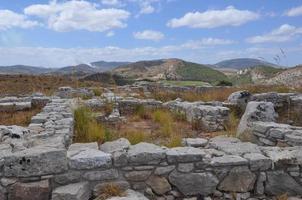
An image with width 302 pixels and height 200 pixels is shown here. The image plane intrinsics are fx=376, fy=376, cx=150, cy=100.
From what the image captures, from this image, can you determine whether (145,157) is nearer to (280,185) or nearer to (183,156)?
(183,156)

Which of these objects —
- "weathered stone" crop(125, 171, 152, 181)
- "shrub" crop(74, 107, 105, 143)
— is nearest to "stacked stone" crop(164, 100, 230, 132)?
"shrub" crop(74, 107, 105, 143)

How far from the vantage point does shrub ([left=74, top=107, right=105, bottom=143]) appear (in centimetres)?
723

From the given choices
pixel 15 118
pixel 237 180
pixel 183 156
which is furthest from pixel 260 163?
pixel 15 118

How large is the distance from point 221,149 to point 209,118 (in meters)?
4.76

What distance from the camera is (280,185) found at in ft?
17.5

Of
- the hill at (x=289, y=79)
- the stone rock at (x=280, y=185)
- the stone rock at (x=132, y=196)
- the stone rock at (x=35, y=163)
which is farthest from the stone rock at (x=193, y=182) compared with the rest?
the hill at (x=289, y=79)

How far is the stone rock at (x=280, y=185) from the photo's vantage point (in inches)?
209

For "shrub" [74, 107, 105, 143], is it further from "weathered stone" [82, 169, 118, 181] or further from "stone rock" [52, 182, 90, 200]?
"stone rock" [52, 182, 90, 200]

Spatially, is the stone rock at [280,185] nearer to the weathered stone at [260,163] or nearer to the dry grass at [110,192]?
the weathered stone at [260,163]

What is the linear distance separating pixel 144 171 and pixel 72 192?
1.00 metres

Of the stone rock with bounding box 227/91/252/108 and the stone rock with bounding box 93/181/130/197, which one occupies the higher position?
the stone rock with bounding box 227/91/252/108

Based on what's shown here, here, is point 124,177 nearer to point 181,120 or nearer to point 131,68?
point 181,120

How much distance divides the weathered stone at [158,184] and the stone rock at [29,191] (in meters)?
1.33

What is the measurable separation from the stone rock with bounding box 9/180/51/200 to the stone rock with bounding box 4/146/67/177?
0.42 feet
